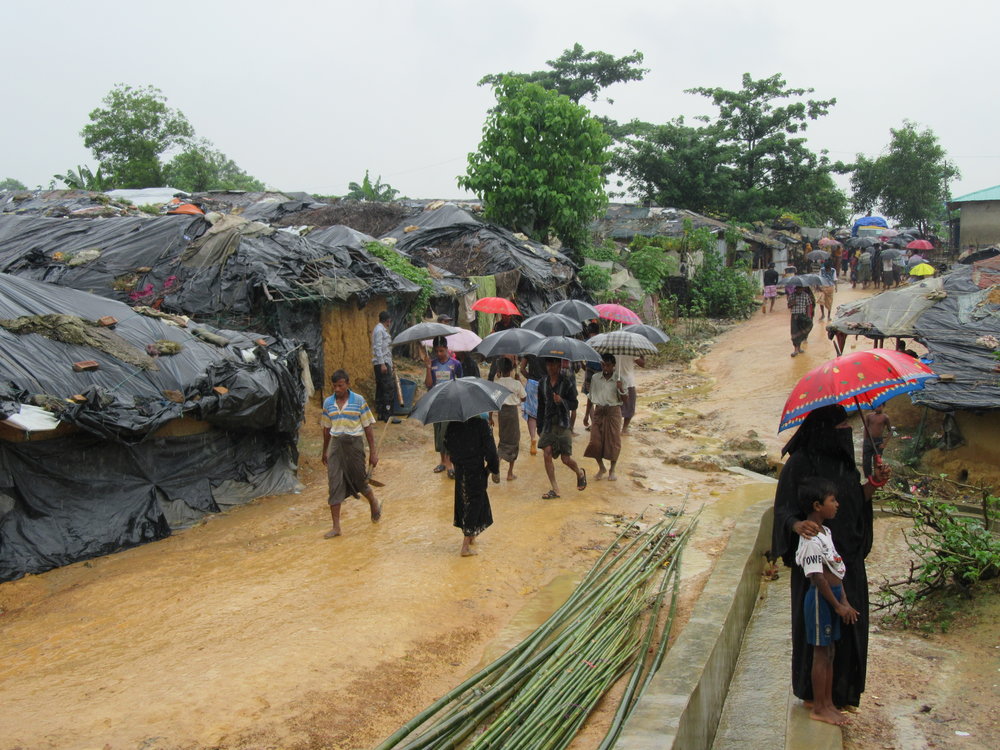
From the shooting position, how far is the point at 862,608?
4.14 meters

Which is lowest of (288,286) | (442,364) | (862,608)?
(862,608)

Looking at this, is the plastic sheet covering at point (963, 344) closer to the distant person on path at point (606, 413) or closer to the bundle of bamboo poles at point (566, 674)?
the distant person on path at point (606, 413)

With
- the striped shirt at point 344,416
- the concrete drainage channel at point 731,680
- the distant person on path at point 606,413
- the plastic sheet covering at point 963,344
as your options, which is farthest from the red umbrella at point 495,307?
the concrete drainage channel at point 731,680

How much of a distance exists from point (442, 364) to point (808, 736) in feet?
22.0

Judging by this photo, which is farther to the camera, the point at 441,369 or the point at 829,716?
the point at 441,369

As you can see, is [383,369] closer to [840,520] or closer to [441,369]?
[441,369]

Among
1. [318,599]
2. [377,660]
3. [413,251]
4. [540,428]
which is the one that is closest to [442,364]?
[540,428]

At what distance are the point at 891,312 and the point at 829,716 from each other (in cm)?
910

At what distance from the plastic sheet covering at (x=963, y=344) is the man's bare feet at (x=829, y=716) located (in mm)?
6580

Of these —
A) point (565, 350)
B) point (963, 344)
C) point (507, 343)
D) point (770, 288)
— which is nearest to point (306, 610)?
point (565, 350)

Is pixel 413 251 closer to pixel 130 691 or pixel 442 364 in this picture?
pixel 442 364

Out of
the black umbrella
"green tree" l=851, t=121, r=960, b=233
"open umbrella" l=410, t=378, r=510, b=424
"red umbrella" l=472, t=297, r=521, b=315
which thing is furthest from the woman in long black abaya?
"green tree" l=851, t=121, r=960, b=233

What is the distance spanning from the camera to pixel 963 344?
1052cm

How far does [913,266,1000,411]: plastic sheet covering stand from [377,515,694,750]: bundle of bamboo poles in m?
5.17
